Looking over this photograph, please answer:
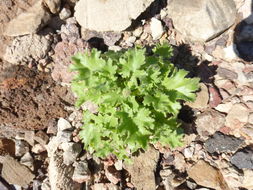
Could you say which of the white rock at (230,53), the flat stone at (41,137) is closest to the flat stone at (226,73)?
the white rock at (230,53)

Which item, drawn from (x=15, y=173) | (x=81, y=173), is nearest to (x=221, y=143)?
(x=81, y=173)

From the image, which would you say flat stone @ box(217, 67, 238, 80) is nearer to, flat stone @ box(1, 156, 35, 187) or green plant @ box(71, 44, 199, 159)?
green plant @ box(71, 44, 199, 159)

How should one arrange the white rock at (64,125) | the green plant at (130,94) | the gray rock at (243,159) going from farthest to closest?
the white rock at (64,125) → the gray rock at (243,159) → the green plant at (130,94)

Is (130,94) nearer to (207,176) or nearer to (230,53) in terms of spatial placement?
(207,176)

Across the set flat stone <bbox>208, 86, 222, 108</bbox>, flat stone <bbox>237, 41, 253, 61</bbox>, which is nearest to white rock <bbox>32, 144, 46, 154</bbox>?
flat stone <bbox>208, 86, 222, 108</bbox>

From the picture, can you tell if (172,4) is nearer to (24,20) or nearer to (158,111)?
(158,111)

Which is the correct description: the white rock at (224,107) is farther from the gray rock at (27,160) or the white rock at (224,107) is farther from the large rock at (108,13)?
the gray rock at (27,160)
